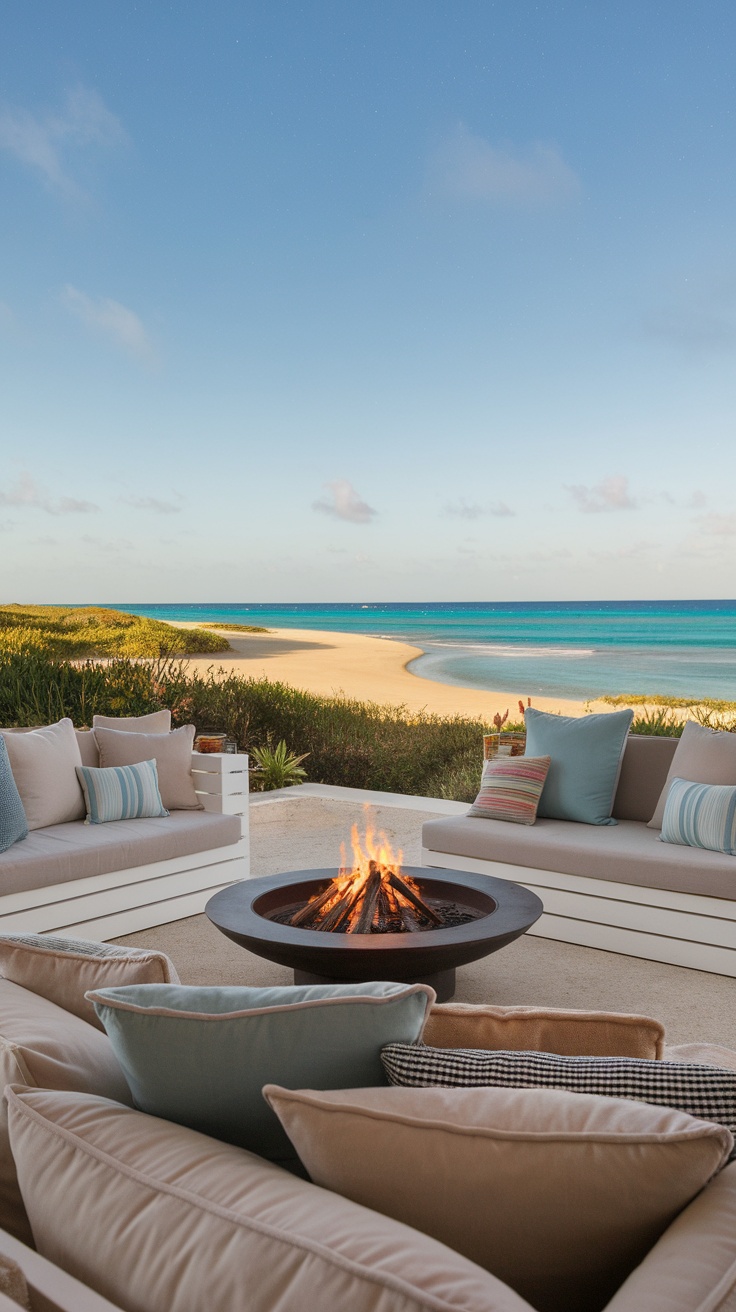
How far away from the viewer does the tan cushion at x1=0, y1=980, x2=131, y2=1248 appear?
1.07 meters

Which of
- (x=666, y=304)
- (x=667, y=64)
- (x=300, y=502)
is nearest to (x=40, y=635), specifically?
(x=300, y=502)

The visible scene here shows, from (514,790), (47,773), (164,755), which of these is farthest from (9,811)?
(514,790)

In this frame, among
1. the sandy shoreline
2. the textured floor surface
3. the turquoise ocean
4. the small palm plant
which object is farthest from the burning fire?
the turquoise ocean

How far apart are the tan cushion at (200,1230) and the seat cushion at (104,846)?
9.11 ft

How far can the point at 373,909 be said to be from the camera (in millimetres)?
3131

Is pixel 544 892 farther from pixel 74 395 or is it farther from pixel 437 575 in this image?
pixel 437 575

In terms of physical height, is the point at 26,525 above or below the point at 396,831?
above

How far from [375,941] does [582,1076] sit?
1831 mm

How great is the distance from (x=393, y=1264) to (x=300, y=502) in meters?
16.5

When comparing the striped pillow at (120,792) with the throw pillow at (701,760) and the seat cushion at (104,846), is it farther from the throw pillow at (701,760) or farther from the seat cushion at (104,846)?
the throw pillow at (701,760)

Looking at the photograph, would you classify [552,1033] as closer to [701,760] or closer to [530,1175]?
[530,1175]

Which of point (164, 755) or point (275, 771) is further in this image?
point (275, 771)

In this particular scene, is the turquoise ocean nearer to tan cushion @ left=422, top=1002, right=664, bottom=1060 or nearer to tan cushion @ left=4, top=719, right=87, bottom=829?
tan cushion @ left=4, top=719, right=87, bottom=829

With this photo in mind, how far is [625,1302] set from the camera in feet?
2.49
